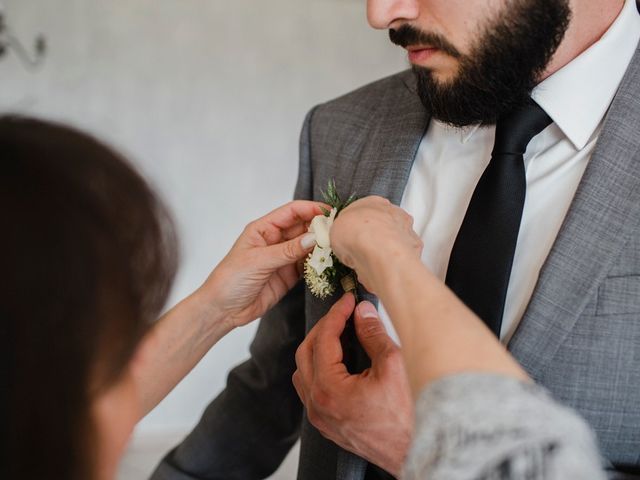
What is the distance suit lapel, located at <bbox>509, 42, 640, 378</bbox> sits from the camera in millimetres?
1125

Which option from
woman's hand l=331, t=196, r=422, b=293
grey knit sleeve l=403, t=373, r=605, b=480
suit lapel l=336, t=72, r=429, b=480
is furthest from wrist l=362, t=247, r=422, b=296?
suit lapel l=336, t=72, r=429, b=480

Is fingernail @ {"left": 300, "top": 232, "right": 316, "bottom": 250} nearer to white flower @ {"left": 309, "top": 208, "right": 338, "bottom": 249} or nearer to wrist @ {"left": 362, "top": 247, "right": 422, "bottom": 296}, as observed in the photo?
white flower @ {"left": 309, "top": 208, "right": 338, "bottom": 249}

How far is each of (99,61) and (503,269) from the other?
8.95 ft

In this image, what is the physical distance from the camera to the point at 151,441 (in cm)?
371

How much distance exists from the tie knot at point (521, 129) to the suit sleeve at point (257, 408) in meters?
0.47

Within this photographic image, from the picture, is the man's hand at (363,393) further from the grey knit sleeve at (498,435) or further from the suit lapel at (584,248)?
the grey knit sleeve at (498,435)

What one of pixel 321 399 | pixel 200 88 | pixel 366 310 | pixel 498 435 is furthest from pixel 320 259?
pixel 200 88

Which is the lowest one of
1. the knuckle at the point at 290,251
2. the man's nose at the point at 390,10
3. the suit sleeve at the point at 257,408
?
the suit sleeve at the point at 257,408

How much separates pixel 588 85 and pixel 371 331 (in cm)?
56

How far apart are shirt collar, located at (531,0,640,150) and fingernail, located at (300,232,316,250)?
46 centimetres

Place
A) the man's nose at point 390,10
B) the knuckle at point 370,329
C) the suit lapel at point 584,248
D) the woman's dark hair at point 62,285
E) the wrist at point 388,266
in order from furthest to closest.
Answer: the man's nose at point 390,10, the knuckle at point 370,329, the suit lapel at point 584,248, the wrist at point 388,266, the woman's dark hair at point 62,285

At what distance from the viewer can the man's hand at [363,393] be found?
113 centimetres

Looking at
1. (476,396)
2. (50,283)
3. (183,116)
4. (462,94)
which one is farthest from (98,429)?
(183,116)

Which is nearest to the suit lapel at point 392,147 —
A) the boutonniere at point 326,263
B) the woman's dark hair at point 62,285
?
the boutonniere at point 326,263
